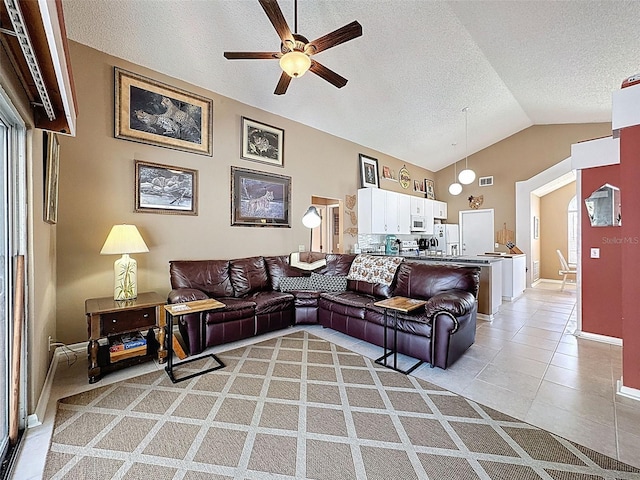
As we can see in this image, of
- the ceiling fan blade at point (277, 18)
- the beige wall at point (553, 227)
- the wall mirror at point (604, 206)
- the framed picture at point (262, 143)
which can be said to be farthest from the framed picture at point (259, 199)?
the beige wall at point (553, 227)

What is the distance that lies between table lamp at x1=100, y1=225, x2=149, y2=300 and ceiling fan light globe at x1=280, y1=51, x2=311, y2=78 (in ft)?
7.27

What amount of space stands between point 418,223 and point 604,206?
3863 millimetres

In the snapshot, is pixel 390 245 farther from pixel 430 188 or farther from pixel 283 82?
pixel 283 82

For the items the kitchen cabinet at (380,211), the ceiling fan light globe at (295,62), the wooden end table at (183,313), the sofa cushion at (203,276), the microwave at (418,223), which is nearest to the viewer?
the ceiling fan light globe at (295,62)

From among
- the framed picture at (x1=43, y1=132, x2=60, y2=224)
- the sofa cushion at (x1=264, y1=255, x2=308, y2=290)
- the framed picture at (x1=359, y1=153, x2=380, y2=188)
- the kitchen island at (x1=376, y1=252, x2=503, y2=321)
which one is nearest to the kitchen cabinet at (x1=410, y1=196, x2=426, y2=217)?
the framed picture at (x1=359, y1=153, x2=380, y2=188)

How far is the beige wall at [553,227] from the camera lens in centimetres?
731

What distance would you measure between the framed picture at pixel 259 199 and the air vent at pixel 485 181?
5.71 meters

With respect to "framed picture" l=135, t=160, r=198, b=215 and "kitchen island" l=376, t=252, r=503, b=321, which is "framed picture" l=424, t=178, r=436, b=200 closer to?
"kitchen island" l=376, t=252, r=503, b=321

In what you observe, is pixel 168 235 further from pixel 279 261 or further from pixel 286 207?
pixel 286 207

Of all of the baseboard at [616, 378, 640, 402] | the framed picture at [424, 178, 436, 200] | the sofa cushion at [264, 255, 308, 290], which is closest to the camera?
the baseboard at [616, 378, 640, 402]

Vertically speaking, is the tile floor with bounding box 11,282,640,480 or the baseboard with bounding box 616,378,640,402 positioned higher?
the baseboard with bounding box 616,378,640,402

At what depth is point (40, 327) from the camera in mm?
2119

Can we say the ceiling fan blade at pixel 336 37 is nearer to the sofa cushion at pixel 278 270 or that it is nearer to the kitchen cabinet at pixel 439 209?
the sofa cushion at pixel 278 270

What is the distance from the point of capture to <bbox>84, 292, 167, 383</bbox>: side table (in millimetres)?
2414
